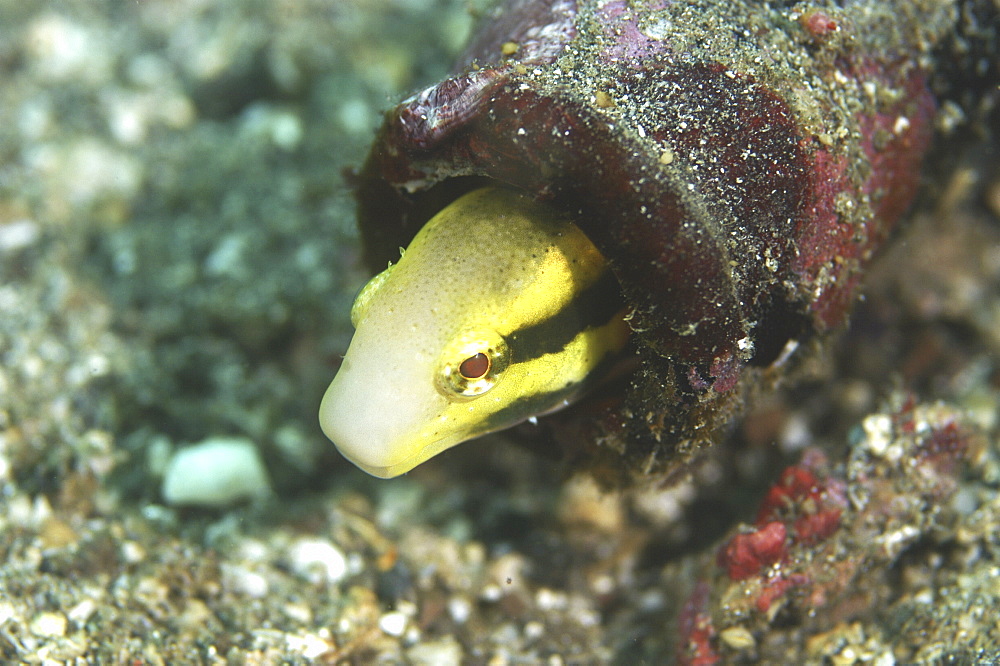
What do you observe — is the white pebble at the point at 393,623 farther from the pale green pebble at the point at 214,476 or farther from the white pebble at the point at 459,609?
the pale green pebble at the point at 214,476

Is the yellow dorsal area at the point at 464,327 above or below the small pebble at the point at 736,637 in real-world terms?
above

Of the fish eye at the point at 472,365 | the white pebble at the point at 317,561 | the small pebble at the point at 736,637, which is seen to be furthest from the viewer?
the white pebble at the point at 317,561

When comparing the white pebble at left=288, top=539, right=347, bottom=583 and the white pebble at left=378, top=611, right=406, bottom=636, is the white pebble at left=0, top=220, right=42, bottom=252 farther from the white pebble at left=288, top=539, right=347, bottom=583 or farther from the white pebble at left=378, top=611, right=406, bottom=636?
the white pebble at left=378, top=611, right=406, bottom=636

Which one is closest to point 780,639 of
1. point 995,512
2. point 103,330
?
point 995,512

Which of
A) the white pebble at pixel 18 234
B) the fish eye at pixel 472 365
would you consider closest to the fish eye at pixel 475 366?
the fish eye at pixel 472 365

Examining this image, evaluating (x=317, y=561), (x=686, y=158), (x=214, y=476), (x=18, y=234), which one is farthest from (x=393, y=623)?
(x=18, y=234)
